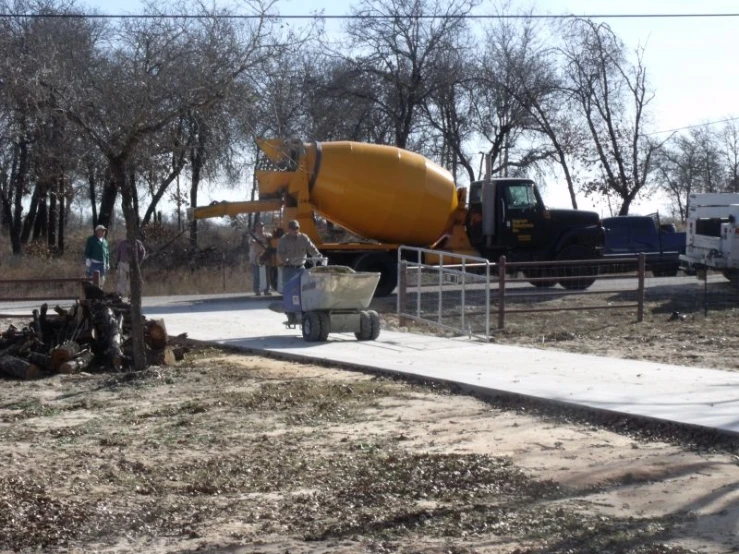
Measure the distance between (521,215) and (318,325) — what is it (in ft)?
36.4

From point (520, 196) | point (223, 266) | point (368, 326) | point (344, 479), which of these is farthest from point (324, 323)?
point (223, 266)

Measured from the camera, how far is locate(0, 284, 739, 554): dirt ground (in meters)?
6.40

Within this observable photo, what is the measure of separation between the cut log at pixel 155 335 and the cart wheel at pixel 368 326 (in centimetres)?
320

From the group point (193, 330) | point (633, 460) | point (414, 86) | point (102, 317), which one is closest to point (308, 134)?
point (414, 86)

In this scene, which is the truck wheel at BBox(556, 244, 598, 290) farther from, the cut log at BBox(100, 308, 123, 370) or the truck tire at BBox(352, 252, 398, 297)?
the cut log at BBox(100, 308, 123, 370)

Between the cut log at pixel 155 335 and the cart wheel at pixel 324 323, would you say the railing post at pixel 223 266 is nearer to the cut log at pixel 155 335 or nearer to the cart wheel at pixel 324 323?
A: the cart wheel at pixel 324 323

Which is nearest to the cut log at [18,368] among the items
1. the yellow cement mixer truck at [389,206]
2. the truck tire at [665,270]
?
the yellow cement mixer truck at [389,206]

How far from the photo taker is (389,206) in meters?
23.8

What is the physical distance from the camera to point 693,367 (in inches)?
508

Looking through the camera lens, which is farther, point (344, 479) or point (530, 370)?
point (530, 370)

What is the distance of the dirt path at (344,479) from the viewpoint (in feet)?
21.0

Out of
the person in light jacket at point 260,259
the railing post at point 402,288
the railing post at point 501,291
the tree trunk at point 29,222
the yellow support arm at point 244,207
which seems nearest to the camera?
the railing post at point 501,291

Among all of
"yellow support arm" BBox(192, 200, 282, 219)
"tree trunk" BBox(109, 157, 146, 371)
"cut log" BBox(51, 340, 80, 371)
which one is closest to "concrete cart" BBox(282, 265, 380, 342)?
"tree trunk" BBox(109, 157, 146, 371)

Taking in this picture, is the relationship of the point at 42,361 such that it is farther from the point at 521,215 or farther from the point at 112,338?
the point at 521,215
